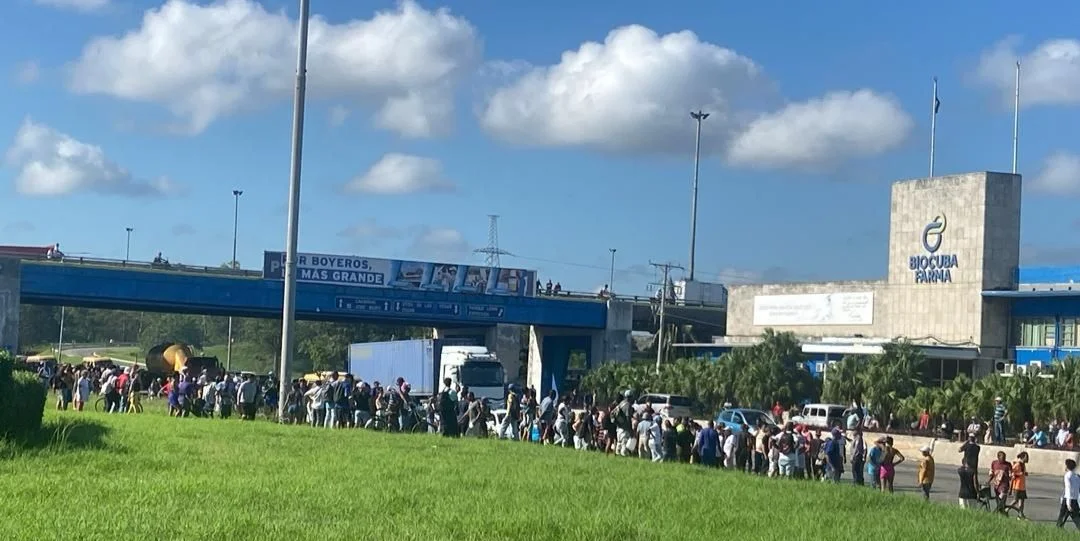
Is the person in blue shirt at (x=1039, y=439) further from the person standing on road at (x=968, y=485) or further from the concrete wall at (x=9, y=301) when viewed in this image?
the concrete wall at (x=9, y=301)

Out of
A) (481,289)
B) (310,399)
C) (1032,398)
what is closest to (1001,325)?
(1032,398)

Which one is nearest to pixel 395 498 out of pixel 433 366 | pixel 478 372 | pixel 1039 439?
pixel 1039 439

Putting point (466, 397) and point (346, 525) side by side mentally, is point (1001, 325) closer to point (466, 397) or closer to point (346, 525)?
point (466, 397)

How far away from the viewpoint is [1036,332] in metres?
53.5

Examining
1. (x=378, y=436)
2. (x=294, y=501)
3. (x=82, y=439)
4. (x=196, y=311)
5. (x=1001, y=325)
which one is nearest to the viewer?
(x=294, y=501)

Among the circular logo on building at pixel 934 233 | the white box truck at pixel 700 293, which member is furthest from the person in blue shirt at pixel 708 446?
the white box truck at pixel 700 293

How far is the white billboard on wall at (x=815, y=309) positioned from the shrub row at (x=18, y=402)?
46.0m

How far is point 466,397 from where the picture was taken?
36094mm

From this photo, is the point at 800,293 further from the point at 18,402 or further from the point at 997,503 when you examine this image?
the point at 18,402

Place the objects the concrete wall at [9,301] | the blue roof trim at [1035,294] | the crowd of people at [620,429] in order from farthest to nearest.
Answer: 1. the concrete wall at [9,301]
2. the blue roof trim at [1035,294]
3. the crowd of people at [620,429]

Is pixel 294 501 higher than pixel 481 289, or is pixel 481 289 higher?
pixel 481 289

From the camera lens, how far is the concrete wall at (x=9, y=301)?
54562mm

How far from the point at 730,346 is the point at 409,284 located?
16859 millimetres

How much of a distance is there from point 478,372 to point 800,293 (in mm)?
23947
